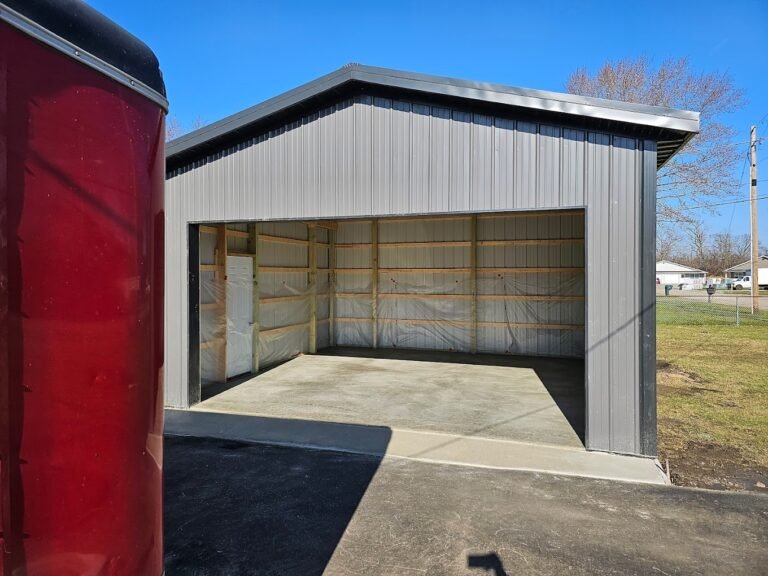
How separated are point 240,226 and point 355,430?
17.2 ft

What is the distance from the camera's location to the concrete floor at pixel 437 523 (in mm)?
3311

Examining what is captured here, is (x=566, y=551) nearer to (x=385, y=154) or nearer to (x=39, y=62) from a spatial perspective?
(x=39, y=62)

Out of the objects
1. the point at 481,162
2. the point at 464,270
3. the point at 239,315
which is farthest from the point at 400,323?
the point at 481,162

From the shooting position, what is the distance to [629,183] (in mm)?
5348

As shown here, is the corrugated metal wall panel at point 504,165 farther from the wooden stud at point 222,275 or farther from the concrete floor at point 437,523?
the wooden stud at point 222,275

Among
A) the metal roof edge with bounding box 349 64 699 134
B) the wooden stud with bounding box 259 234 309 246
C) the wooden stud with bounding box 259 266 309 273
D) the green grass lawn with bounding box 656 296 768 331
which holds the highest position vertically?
the metal roof edge with bounding box 349 64 699 134

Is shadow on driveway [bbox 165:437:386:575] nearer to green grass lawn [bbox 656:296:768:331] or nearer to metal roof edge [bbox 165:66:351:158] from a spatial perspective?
metal roof edge [bbox 165:66:351:158]

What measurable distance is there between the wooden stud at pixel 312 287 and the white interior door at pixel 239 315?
2898mm

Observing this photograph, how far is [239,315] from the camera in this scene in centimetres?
960

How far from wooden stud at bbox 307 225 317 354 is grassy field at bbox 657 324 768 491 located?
314 inches

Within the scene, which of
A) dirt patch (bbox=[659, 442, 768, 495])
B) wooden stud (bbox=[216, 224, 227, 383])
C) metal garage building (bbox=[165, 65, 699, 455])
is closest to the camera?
dirt patch (bbox=[659, 442, 768, 495])

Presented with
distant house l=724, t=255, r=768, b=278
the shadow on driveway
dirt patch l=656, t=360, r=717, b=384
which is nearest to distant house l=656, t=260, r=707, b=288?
distant house l=724, t=255, r=768, b=278

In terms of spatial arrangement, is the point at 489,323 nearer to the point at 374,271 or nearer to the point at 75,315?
the point at 374,271

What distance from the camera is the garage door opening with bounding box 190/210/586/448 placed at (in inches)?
296
